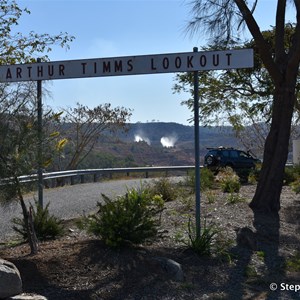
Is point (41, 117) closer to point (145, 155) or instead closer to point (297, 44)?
point (297, 44)

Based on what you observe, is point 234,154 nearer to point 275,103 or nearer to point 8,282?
point 275,103

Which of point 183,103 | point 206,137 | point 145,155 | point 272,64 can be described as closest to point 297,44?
point 272,64

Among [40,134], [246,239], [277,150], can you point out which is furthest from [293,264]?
[277,150]

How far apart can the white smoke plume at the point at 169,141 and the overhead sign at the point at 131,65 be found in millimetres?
58218

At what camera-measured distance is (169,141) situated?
71.9 meters

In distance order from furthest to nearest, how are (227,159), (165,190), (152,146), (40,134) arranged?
(152,146), (227,159), (165,190), (40,134)

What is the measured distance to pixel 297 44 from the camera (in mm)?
12148

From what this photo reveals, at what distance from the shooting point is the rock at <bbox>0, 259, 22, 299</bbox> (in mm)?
5523

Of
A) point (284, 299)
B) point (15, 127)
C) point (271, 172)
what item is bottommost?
point (284, 299)

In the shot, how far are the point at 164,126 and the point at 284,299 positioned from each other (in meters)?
78.5

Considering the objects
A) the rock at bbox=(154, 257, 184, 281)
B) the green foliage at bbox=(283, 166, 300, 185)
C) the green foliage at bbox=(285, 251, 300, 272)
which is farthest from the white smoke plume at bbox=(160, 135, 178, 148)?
the rock at bbox=(154, 257, 184, 281)

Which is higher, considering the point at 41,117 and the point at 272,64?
the point at 272,64

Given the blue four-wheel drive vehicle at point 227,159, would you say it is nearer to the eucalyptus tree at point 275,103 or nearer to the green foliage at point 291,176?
the green foliage at point 291,176

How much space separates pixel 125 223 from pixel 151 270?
92 centimetres
